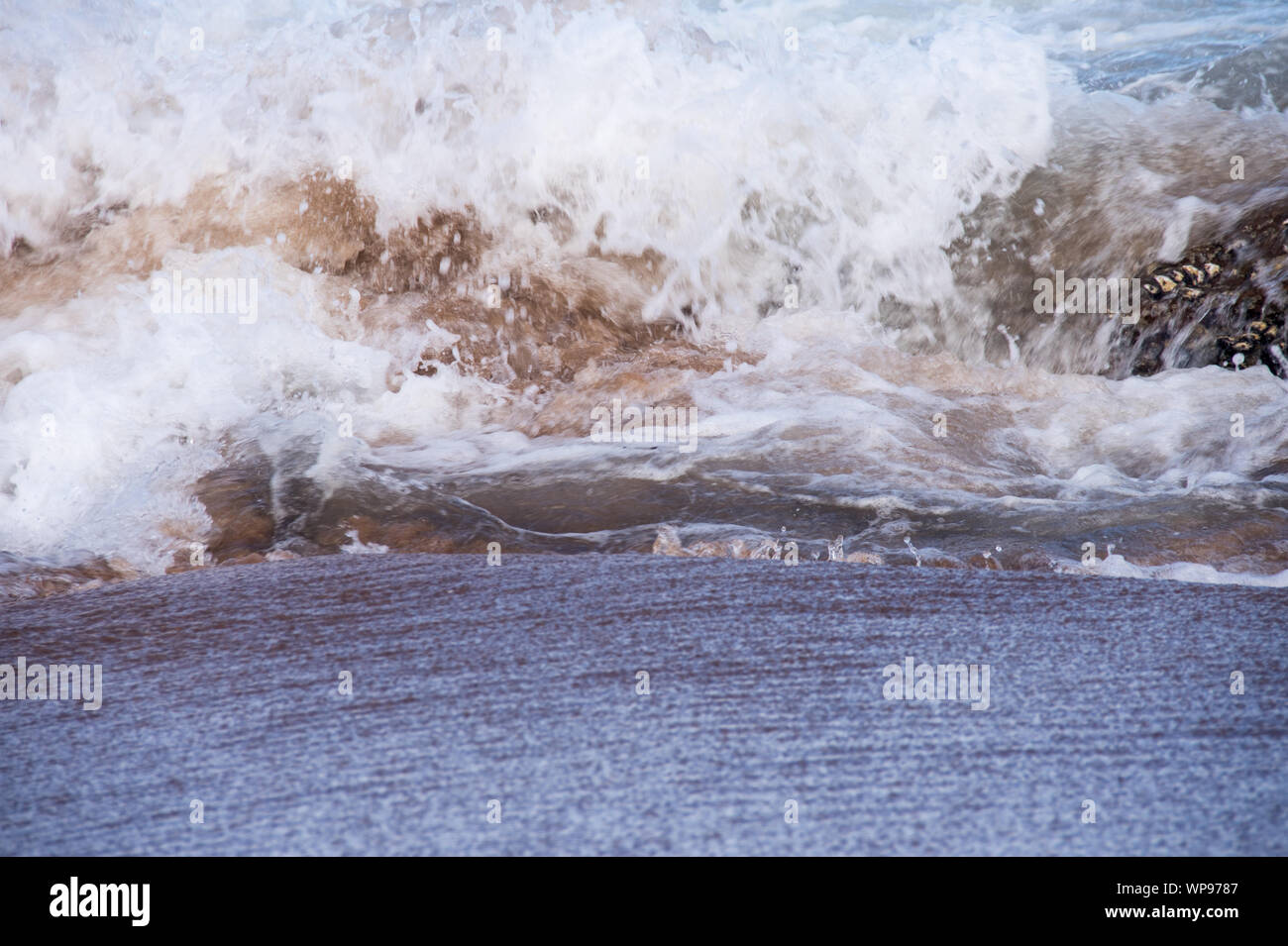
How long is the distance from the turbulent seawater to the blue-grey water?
2.07 feet

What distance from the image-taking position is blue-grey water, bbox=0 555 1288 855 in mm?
1180

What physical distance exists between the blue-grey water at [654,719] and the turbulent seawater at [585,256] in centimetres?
63

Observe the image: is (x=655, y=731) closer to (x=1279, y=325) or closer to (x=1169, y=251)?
(x=1279, y=325)

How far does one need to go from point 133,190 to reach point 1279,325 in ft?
12.2

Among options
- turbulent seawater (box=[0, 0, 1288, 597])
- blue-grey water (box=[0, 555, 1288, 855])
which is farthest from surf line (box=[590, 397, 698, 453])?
blue-grey water (box=[0, 555, 1288, 855])

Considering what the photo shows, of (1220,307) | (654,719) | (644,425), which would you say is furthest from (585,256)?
(654,719)

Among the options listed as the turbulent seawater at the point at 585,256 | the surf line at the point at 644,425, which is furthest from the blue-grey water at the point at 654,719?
the surf line at the point at 644,425

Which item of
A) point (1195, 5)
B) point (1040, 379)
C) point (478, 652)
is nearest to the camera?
point (478, 652)

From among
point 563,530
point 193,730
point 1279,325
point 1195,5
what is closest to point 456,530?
point 563,530

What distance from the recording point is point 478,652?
1607 mm

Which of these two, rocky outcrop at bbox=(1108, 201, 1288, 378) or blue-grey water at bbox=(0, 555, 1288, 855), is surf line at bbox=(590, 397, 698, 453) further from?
rocky outcrop at bbox=(1108, 201, 1288, 378)

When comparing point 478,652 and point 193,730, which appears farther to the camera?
point 478,652

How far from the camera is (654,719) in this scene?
1.39 meters

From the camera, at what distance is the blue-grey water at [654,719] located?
118 centimetres
